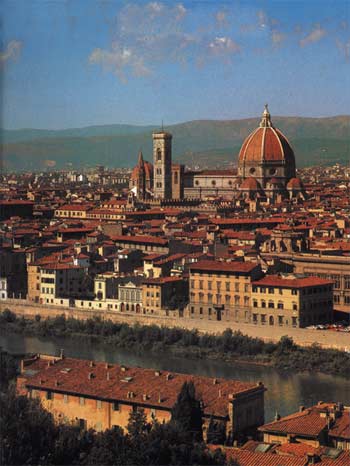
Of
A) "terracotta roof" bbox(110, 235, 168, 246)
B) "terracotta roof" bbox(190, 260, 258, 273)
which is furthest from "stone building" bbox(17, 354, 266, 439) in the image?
"terracotta roof" bbox(110, 235, 168, 246)

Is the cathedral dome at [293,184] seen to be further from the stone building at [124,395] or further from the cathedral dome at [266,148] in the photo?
the stone building at [124,395]

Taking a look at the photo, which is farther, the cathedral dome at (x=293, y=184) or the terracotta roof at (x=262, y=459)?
the cathedral dome at (x=293, y=184)

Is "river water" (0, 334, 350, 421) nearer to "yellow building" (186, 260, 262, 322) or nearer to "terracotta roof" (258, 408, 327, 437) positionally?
"terracotta roof" (258, 408, 327, 437)

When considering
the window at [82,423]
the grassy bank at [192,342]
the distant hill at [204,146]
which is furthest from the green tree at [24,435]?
the distant hill at [204,146]

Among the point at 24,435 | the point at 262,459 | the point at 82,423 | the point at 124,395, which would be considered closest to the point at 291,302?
the point at 124,395

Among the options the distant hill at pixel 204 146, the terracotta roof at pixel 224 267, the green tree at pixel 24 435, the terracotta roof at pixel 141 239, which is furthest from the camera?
the distant hill at pixel 204 146

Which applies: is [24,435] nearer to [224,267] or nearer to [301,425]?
[301,425]
